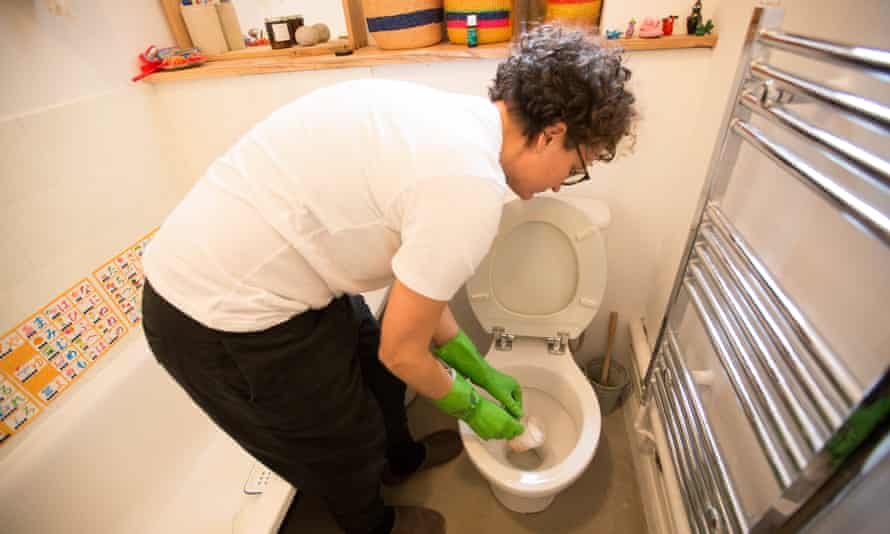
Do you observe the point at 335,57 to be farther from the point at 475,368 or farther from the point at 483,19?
the point at 475,368

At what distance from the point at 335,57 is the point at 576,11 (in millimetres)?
618

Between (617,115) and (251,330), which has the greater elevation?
(617,115)

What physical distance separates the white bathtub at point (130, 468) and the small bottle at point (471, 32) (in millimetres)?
1086

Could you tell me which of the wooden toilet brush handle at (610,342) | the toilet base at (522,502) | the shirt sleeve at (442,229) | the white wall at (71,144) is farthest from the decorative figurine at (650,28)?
the white wall at (71,144)

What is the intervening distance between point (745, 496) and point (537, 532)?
613 mm

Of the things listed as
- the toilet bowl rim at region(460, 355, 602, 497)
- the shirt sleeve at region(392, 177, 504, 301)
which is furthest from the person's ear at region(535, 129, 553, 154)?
the toilet bowl rim at region(460, 355, 602, 497)

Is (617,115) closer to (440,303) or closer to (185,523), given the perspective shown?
(440,303)

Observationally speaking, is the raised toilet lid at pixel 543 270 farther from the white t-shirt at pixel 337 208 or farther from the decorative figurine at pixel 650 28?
the white t-shirt at pixel 337 208

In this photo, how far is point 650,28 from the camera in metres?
0.92

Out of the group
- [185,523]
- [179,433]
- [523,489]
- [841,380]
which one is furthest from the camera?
[179,433]

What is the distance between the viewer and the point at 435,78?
1102mm

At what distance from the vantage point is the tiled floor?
3.89 feet

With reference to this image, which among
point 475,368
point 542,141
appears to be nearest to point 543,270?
point 475,368

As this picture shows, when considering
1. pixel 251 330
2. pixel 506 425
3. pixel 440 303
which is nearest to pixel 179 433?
pixel 251 330
